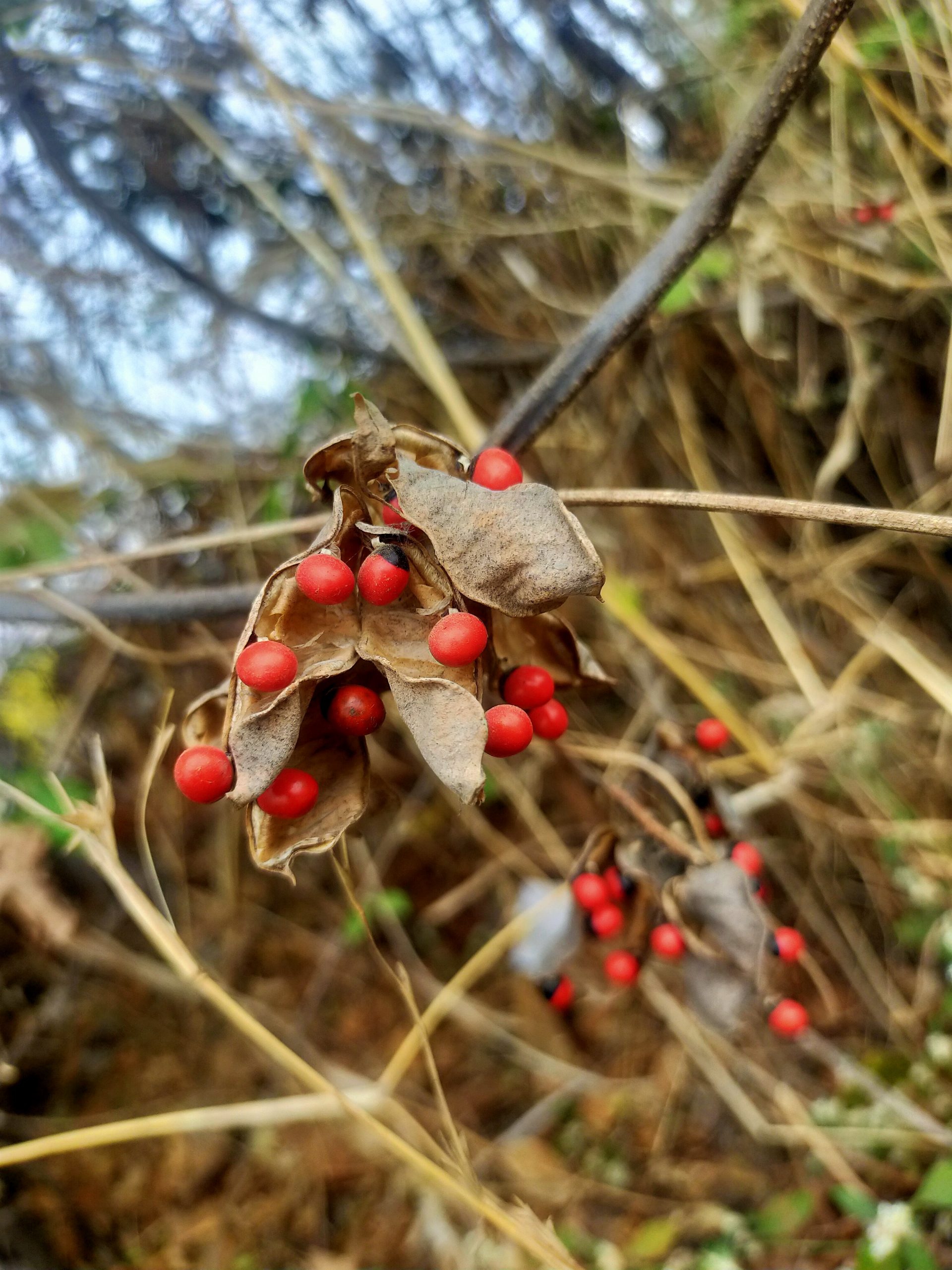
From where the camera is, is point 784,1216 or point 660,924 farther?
point 784,1216

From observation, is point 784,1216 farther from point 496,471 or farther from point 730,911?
point 496,471

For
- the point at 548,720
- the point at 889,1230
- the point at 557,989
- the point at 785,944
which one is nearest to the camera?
the point at 548,720

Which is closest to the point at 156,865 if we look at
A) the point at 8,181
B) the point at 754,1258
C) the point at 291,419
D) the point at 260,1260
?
the point at 260,1260

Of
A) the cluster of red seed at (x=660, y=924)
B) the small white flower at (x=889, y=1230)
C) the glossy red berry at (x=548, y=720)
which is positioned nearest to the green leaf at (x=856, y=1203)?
the small white flower at (x=889, y=1230)

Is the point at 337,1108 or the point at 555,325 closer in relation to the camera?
the point at 337,1108

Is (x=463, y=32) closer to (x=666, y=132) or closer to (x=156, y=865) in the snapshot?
(x=666, y=132)

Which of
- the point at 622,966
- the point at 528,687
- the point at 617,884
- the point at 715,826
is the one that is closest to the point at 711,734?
the point at 715,826
